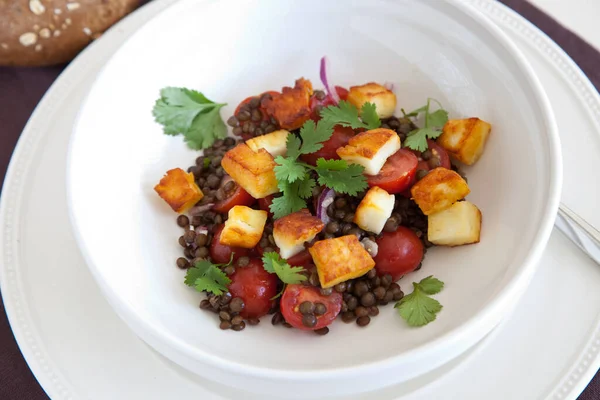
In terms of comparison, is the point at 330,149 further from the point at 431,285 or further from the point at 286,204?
the point at 431,285

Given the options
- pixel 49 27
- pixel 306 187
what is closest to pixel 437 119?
pixel 306 187

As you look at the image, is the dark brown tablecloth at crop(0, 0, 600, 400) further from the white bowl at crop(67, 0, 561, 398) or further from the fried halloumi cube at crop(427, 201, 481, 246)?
the fried halloumi cube at crop(427, 201, 481, 246)

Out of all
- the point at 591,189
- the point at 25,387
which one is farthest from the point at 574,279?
the point at 25,387

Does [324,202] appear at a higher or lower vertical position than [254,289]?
higher

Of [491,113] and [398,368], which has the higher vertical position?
[491,113]

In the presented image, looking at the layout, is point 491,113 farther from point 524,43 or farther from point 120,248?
point 120,248

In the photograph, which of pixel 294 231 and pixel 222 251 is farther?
pixel 222 251
